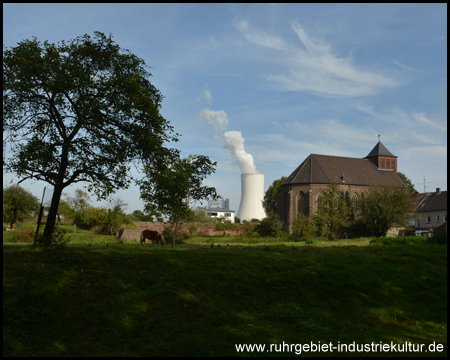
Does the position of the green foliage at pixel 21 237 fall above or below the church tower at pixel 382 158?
below

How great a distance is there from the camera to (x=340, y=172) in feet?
210

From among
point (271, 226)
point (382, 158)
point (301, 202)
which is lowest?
point (271, 226)

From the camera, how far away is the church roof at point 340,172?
6167 cm

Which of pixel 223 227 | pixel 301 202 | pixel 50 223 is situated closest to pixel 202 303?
pixel 50 223

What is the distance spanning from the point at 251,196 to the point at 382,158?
2523 centimetres

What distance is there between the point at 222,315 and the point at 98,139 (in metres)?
7.00

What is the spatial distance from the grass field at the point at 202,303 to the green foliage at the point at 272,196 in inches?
2201

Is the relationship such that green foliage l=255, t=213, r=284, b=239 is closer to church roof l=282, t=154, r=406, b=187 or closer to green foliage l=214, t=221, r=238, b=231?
green foliage l=214, t=221, r=238, b=231

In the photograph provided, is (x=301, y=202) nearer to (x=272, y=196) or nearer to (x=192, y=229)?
(x=272, y=196)

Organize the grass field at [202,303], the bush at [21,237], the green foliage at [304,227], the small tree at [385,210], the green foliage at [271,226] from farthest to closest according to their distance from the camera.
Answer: the small tree at [385,210] < the green foliage at [271,226] < the green foliage at [304,227] < the bush at [21,237] < the grass field at [202,303]

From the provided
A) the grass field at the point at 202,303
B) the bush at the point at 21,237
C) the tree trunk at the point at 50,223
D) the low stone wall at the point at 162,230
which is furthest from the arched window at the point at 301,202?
the tree trunk at the point at 50,223

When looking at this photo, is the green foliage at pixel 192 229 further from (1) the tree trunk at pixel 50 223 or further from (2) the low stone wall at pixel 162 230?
(1) the tree trunk at pixel 50 223

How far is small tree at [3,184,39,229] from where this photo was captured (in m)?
34.9

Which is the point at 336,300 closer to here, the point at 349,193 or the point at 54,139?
the point at 54,139
